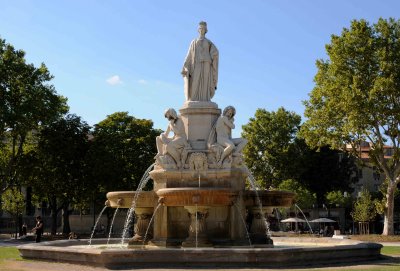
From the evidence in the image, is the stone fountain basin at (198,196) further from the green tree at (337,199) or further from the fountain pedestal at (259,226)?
the green tree at (337,199)

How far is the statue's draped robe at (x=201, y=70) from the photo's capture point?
64.5ft

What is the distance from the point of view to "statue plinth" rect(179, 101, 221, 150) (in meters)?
18.8

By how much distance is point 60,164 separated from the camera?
164ft

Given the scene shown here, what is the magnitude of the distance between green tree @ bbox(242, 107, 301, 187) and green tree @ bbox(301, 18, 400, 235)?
21.9 metres

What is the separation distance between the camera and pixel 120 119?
5616 cm

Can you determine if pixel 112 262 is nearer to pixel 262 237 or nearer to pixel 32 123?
pixel 262 237

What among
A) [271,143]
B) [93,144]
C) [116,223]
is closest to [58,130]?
[93,144]

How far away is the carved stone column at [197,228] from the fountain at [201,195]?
0.09ft

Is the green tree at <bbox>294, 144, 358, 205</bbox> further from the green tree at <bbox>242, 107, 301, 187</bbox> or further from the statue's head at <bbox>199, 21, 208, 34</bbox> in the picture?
the statue's head at <bbox>199, 21, 208, 34</bbox>

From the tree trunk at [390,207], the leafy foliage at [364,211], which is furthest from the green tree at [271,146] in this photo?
the tree trunk at [390,207]

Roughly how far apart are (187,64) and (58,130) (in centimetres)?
3329

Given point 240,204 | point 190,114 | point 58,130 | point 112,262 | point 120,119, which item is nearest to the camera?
point 112,262

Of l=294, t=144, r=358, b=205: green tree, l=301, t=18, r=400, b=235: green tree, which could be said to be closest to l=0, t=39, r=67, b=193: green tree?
l=301, t=18, r=400, b=235: green tree

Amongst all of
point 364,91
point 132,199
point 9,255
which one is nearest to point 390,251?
point 132,199
